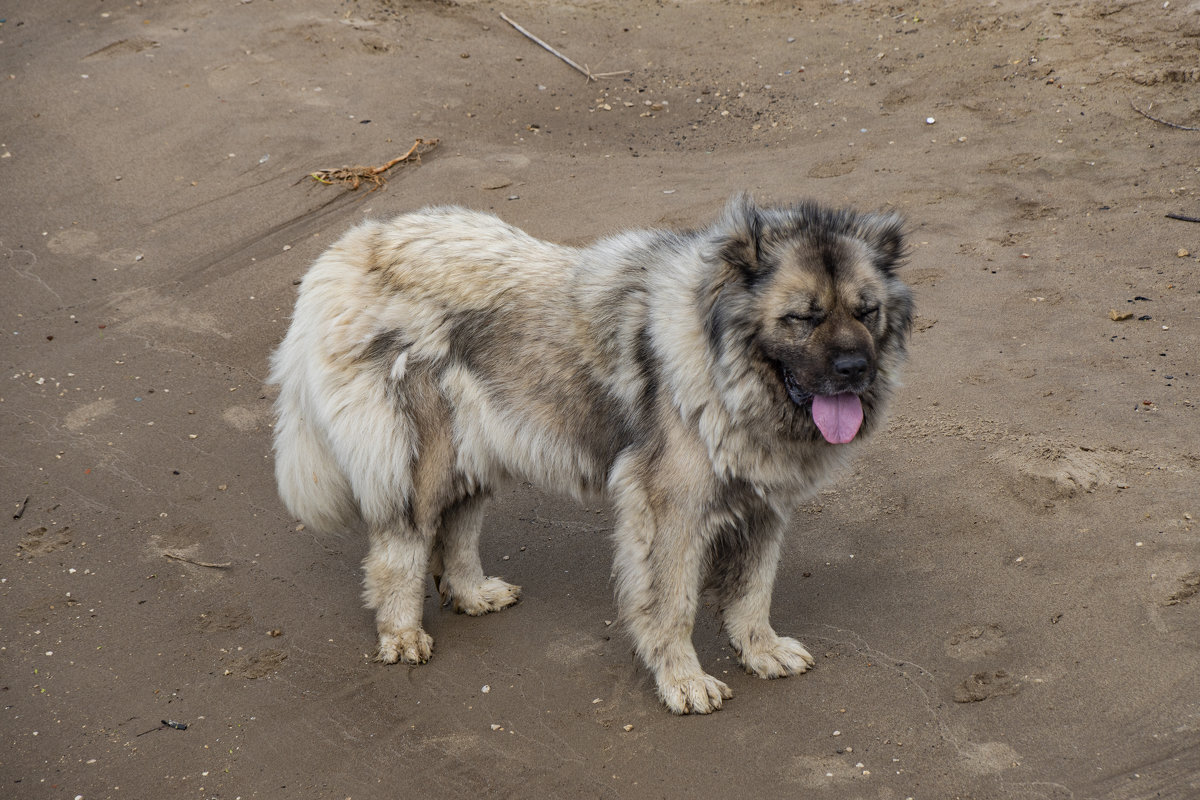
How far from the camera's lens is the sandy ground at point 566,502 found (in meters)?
4.18

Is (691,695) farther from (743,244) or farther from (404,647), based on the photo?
(743,244)

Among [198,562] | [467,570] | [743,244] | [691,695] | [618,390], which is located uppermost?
[743,244]

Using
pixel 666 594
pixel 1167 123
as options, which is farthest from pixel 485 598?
pixel 1167 123

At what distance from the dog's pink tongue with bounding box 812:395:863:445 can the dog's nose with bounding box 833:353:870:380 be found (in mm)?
168

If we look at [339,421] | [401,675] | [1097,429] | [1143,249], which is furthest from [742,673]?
[1143,249]

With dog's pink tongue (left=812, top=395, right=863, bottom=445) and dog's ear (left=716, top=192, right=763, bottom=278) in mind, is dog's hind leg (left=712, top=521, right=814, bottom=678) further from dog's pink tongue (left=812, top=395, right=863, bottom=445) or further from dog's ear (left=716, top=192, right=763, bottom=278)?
dog's ear (left=716, top=192, right=763, bottom=278)

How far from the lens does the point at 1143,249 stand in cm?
720

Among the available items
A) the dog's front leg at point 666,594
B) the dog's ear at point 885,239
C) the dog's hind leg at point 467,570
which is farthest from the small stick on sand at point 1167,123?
the dog's hind leg at point 467,570

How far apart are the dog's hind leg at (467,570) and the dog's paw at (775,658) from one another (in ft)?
4.29

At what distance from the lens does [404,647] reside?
189 inches

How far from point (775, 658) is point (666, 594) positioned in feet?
2.14

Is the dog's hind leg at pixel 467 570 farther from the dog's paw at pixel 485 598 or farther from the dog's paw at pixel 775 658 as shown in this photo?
the dog's paw at pixel 775 658

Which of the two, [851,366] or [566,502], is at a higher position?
[851,366]

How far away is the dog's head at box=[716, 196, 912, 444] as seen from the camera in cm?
374
